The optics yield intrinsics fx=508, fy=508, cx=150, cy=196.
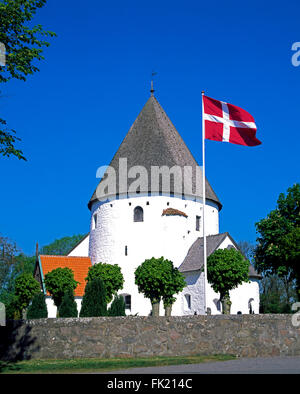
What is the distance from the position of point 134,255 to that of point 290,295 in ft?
102

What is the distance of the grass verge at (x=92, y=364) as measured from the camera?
16.2 meters

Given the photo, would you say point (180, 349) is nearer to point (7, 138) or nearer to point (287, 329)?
point (287, 329)

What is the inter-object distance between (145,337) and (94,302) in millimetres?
7371

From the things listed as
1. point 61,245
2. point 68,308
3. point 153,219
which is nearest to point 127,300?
point 153,219

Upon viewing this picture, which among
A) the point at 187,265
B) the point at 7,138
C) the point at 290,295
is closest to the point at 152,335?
the point at 7,138

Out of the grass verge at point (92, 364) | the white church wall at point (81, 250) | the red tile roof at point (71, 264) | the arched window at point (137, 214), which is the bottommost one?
the grass verge at point (92, 364)

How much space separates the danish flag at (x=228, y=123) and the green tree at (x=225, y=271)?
821 centimetres

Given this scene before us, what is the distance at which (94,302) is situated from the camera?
86.1ft

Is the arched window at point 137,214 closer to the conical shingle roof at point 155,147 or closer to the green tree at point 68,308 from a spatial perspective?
the conical shingle roof at point 155,147

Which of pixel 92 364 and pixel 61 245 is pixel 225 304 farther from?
pixel 61 245

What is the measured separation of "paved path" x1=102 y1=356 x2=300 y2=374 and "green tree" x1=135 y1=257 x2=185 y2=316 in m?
12.8

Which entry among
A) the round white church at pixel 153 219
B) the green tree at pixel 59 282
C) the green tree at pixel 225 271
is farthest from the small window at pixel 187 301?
the green tree at pixel 225 271
